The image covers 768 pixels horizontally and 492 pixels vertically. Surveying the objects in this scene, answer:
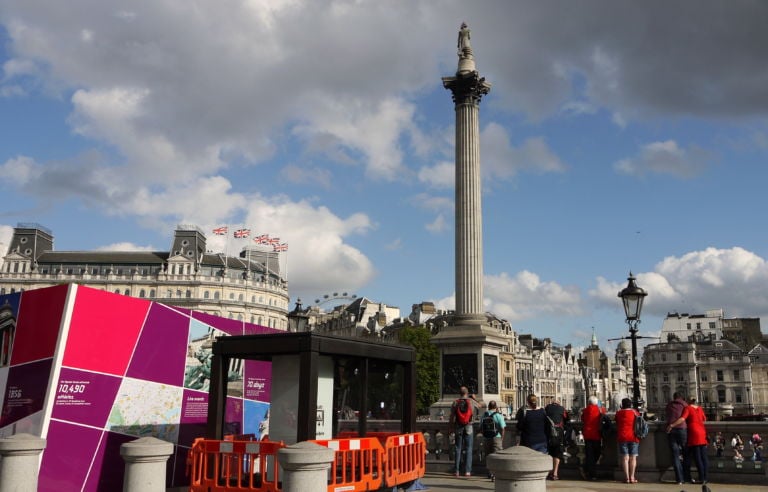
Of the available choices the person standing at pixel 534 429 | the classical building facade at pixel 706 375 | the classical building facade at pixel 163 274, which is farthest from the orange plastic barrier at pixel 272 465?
the classical building facade at pixel 706 375

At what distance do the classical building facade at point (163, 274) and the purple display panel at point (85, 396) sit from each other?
9485 cm

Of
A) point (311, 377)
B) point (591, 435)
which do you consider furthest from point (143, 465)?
point (591, 435)

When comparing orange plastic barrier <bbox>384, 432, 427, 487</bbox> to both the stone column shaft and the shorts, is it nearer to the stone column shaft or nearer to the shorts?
the shorts

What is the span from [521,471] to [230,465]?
16.8 ft

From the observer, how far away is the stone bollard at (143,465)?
10.7 metres

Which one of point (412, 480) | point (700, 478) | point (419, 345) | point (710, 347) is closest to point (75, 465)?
point (412, 480)

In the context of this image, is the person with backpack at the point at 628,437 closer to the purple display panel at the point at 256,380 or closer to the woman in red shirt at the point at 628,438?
the woman in red shirt at the point at 628,438

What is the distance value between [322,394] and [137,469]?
123 inches

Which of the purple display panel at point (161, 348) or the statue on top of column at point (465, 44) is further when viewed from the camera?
the statue on top of column at point (465, 44)

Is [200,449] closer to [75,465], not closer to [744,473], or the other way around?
[75,465]

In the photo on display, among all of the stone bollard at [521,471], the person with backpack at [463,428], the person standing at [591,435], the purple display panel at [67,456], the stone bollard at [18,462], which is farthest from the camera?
the person with backpack at [463,428]

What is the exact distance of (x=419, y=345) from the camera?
252ft

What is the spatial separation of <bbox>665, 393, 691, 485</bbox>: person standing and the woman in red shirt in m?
0.68

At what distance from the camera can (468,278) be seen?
116 feet
